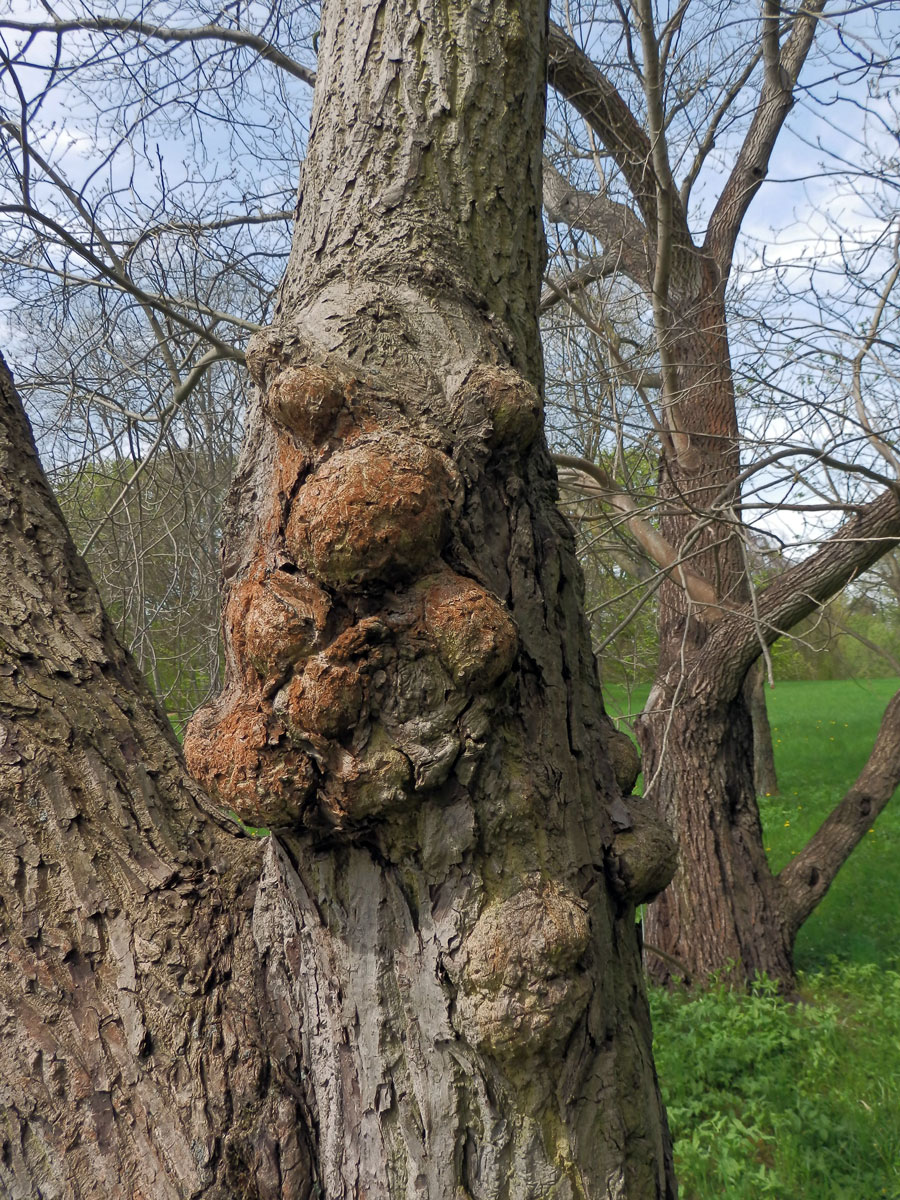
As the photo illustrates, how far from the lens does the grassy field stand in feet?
10.2

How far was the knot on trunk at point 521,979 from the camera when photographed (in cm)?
100

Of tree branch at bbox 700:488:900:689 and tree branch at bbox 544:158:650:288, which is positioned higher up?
tree branch at bbox 544:158:650:288

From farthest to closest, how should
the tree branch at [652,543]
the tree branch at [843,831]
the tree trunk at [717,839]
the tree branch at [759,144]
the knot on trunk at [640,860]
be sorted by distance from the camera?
1. the tree branch at [843,831]
2. the tree branch at [759,144]
3. the tree trunk at [717,839]
4. the tree branch at [652,543]
5. the knot on trunk at [640,860]

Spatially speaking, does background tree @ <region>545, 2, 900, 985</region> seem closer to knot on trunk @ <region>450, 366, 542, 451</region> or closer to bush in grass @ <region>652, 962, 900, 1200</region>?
bush in grass @ <region>652, 962, 900, 1200</region>

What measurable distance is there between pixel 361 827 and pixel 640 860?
45 centimetres

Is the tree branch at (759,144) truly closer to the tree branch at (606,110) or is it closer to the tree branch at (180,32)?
the tree branch at (606,110)

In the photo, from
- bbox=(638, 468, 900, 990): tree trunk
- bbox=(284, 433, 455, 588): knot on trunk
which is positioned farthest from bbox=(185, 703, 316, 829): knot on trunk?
bbox=(638, 468, 900, 990): tree trunk

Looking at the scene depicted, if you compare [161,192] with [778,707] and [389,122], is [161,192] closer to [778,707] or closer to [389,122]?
[389,122]

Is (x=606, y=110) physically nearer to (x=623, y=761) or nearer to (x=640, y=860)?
(x=623, y=761)

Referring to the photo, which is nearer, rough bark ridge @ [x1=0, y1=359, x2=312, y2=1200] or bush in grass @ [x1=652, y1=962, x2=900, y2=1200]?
rough bark ridge @ [x1=0, y1=359, x2=312, y2=1200]

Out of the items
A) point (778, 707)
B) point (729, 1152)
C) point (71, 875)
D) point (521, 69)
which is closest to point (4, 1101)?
point (71, 875)

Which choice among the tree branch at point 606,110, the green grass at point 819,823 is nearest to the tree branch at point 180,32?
the tree branch at point 606,110

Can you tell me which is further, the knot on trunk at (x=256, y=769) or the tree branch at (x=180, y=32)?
the tree branch at (x=180, y=32)

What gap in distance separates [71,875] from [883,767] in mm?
5130
